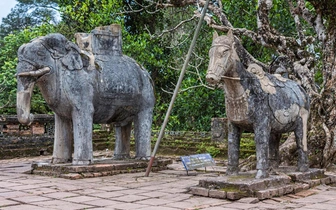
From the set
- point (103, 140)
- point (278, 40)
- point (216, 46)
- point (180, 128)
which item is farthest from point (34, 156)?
point (216, 46)

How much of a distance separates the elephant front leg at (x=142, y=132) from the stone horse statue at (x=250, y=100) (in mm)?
2830

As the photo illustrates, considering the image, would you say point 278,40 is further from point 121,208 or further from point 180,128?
point 180,128

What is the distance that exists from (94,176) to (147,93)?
82.5 inches

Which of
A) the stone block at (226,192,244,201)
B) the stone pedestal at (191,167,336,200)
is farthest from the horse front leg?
the stone block at (226,192,244,201)

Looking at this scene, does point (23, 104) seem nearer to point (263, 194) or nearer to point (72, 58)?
point (72, 58)

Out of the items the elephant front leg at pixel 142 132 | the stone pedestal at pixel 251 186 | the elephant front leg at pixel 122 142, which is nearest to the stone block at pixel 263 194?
the stone pedestal at pixel 251 186

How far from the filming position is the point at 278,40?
9758 mm

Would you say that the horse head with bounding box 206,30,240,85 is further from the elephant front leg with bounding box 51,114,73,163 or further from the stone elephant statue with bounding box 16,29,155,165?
the elephant front leg with bounding box 51,114,73,163

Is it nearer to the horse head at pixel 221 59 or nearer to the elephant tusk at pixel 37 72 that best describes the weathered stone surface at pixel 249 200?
the horse head at pixel 221 59

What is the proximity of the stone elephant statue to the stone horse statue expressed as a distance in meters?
2.85

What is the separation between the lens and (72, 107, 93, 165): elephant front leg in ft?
27.4

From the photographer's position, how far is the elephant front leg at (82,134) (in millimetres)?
8359

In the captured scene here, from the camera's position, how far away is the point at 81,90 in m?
8.38

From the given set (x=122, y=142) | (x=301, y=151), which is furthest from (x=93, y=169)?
(x=301, y=151)
